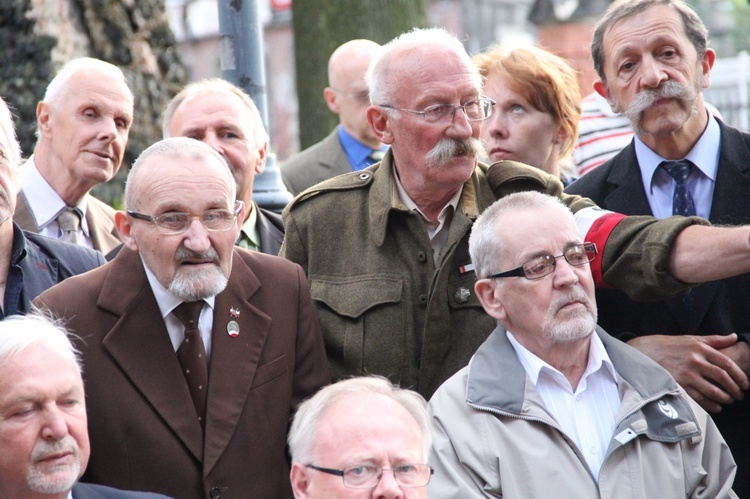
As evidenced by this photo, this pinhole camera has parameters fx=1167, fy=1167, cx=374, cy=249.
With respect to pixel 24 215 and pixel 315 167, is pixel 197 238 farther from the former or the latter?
pixel 315 167

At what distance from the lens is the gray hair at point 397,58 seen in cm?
445

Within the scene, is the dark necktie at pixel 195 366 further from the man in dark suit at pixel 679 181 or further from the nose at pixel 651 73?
the nose at pixel 651 73

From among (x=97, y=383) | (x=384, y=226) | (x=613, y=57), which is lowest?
(x=97, y=383)

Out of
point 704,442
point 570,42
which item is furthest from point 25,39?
point 570,42

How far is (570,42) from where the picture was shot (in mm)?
15203

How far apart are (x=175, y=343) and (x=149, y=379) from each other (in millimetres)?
172

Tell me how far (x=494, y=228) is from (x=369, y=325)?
612mm

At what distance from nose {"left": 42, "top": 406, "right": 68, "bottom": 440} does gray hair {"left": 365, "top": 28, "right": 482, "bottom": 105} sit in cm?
181

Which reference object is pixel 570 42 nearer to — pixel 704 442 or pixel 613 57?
pixel 613 57

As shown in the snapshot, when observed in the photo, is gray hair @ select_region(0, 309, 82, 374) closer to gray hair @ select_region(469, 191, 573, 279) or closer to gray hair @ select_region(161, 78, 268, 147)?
gray hair @ select_region(469, 191, 573, 279)

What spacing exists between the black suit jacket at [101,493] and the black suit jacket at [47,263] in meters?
0.96

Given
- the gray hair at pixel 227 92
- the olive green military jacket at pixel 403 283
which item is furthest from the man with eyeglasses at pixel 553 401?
the gray hair at pixel 227 92

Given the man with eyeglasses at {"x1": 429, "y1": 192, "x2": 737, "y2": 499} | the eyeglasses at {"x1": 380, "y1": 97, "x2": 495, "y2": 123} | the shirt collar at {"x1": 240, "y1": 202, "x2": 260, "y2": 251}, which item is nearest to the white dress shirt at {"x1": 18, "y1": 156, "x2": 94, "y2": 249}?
the shirt collar at {"x1": 240, "y1": 202, "x2": 260, "y2": 251}

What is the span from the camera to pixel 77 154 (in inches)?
218
